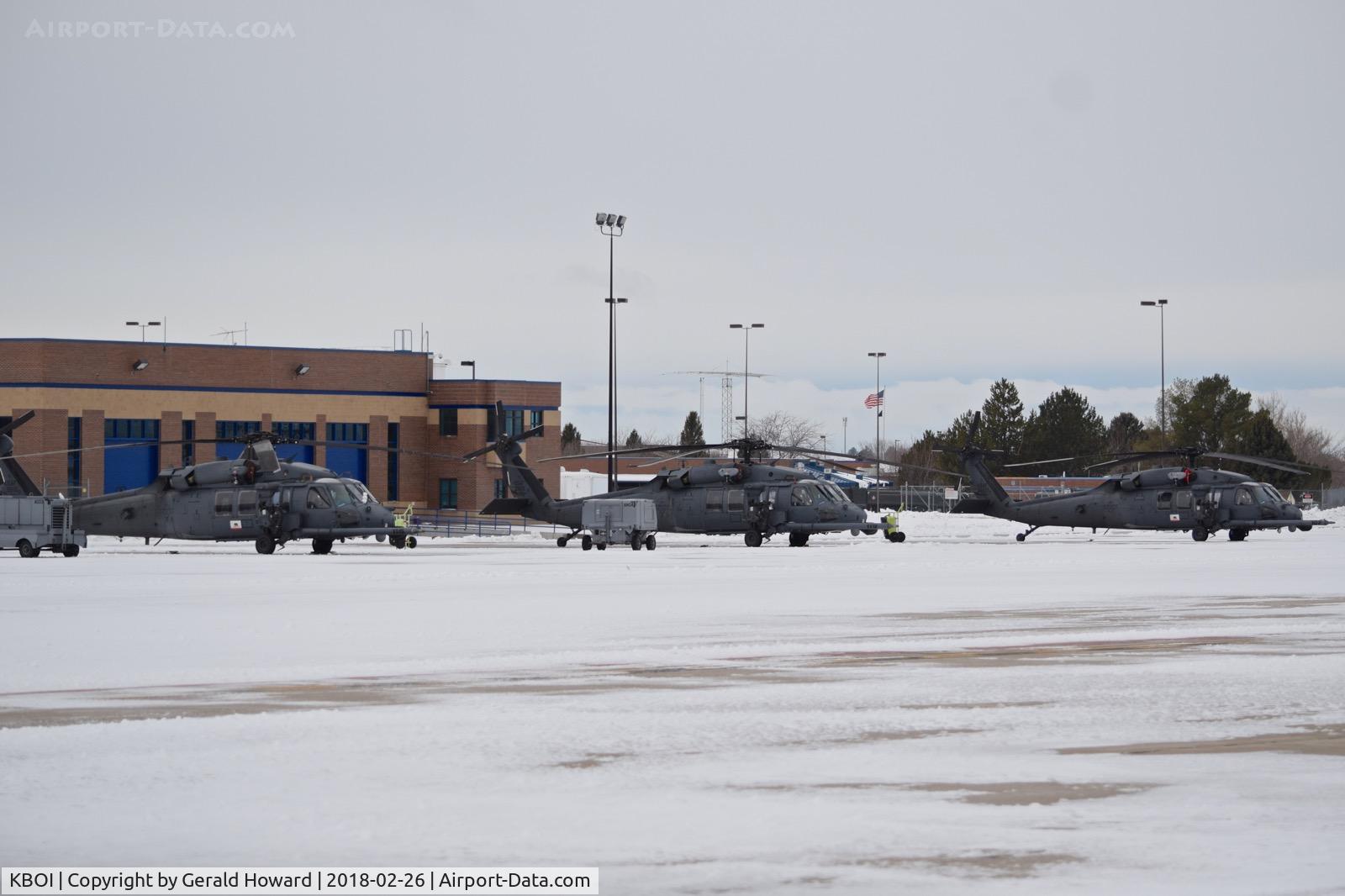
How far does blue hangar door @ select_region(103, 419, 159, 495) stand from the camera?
276ft

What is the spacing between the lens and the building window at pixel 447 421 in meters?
91.6

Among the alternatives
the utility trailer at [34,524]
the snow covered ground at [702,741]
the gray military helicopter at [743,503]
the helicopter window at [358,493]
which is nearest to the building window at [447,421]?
the gray military helicopter at [743,503]

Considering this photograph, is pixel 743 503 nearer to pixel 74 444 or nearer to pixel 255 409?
pixel 255 409

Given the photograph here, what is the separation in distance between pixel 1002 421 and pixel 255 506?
95.7 m

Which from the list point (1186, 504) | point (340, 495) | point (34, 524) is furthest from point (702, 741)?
point (1186, 504)

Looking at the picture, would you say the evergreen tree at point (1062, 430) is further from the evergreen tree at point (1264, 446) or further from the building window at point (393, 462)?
the building window at point (393, 462)

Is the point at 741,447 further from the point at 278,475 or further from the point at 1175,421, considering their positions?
the point at 1175,421

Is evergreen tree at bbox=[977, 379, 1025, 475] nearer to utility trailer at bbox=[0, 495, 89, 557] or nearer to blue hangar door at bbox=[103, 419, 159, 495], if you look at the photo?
blue hangar door at bbox=[103, 419, 159, 495]

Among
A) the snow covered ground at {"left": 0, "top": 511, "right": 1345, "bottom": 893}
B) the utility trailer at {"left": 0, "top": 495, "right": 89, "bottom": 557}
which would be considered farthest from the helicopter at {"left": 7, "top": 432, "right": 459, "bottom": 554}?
the snow covered ground at {"left": 0, "top": 511, "right": 1345, "bottom": 893}

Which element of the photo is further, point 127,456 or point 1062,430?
point 1062,430

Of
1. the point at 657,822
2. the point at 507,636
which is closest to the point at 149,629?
the point at 507,636

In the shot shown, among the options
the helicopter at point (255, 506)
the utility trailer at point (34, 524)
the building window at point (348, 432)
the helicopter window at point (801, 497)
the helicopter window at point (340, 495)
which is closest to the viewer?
the utility trailer at point (34, 524)

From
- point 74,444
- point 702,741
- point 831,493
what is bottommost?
point 702,741

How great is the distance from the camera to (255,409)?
87875mm
